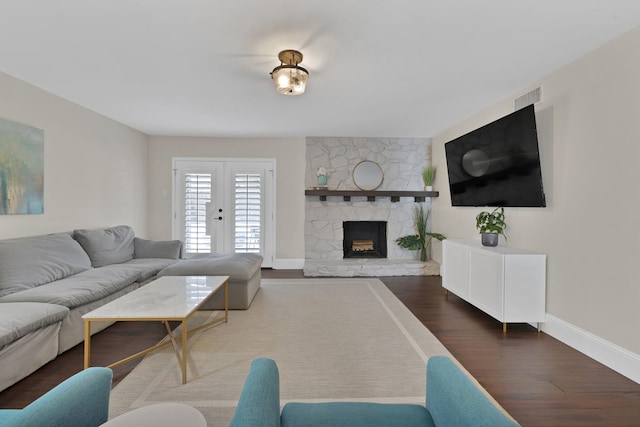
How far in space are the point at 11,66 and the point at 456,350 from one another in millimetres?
4630

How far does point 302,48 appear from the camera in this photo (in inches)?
97.4

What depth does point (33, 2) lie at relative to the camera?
1941mm

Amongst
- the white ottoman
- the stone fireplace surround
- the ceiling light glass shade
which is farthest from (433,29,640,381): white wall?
the white ottoman

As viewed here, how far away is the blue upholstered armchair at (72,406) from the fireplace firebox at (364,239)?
4951mm

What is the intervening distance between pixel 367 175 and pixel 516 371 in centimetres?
401

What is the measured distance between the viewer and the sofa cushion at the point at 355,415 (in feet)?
3.63

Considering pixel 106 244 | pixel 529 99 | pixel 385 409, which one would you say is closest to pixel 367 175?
pixel 529 99

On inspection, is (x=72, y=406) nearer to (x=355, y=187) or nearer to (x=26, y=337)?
(x=26, y=337)

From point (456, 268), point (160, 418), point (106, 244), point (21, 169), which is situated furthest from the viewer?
point (106, 244)

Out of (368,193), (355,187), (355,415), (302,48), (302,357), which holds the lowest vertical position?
(302,357)

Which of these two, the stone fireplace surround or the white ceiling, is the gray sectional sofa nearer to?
the white ceiling

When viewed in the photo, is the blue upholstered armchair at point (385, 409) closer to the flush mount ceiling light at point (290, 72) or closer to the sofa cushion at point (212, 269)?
the flush mount ceiling light at point (290, 72)

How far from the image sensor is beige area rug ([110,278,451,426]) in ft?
6.32

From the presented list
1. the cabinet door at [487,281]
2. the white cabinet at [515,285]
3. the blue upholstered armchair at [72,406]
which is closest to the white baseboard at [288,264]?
the cabinet door at [487,281]
